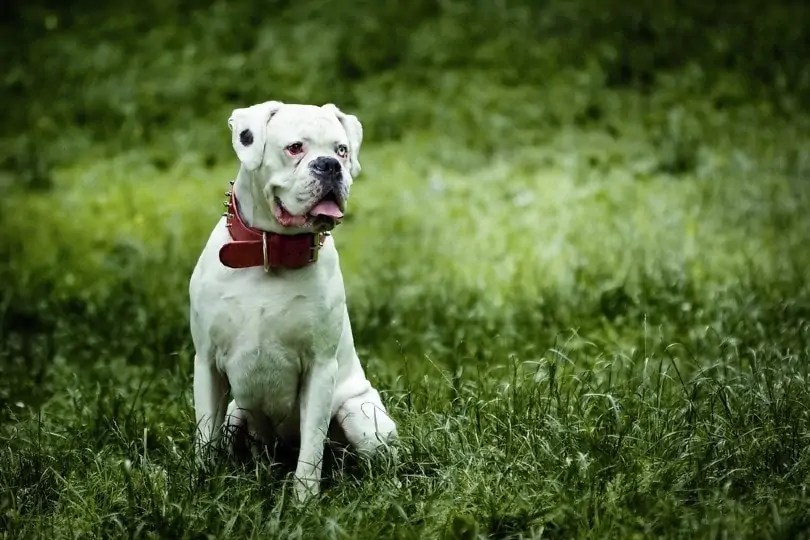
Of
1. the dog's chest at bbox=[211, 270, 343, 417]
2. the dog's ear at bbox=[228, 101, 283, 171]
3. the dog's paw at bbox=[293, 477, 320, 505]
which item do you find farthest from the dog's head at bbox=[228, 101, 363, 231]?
the dog's paw at bbox=[293, 477, 320, 505]

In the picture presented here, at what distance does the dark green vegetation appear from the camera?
12.6 feet

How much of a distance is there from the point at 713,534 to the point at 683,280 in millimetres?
3185

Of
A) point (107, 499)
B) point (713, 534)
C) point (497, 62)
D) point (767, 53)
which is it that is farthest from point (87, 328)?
point (767, 53)

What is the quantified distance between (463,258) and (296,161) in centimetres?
380

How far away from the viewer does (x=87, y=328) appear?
6480 mm

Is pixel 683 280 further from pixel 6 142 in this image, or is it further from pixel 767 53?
pixel 6 142

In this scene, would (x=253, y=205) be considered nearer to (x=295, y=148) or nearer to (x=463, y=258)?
(x=295, y=148)

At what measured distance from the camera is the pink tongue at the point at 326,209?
12.3 ft

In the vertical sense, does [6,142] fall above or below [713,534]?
above

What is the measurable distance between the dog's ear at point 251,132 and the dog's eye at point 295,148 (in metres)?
0.09

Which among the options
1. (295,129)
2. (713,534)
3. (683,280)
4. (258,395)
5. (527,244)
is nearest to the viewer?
(713,534)

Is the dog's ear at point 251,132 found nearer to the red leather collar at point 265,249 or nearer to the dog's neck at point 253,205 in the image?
the dog's neck at point 253,205

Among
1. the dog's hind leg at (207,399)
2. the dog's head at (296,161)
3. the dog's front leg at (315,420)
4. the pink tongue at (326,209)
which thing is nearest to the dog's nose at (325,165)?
the dog's head at (296,161)

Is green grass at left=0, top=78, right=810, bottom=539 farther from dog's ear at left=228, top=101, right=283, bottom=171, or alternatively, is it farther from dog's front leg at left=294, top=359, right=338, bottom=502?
dog's ear at left=228, top=101, right=283, bottom=171
